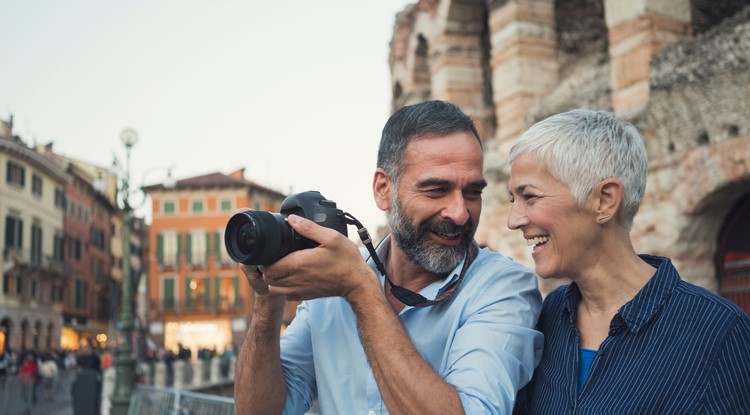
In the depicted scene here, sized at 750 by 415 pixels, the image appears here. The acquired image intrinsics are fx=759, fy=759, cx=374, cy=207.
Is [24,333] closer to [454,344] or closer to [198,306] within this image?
[198,306]

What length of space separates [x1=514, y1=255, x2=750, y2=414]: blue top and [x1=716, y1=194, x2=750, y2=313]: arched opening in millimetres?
7162

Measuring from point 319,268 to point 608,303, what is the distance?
0.80 meters

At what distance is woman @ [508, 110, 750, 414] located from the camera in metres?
1.79

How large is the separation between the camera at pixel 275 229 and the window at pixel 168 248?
50231mm

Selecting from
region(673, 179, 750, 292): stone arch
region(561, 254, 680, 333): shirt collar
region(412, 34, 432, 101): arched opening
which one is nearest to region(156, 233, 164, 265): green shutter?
region(412, 34, 432, 101): arched opening

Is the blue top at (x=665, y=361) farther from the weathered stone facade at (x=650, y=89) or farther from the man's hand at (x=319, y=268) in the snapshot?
the weathered stone facade at (x=650, y=89)

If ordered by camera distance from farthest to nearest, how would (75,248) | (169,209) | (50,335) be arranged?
(169,209) → (75,248) → (50,335)

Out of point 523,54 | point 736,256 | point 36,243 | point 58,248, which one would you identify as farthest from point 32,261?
point 736,256

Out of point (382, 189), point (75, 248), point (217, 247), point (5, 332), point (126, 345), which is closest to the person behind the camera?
point (382, 189)

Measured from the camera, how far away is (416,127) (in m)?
2.22

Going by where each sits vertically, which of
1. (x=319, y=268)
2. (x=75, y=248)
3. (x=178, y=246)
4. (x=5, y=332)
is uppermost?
(x=178, y=246)

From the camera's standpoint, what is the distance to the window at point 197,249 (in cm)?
5031

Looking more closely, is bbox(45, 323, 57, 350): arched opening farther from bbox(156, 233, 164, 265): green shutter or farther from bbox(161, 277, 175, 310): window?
bbox(156, 233, 164, 265): green shutter

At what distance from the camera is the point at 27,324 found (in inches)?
1523
